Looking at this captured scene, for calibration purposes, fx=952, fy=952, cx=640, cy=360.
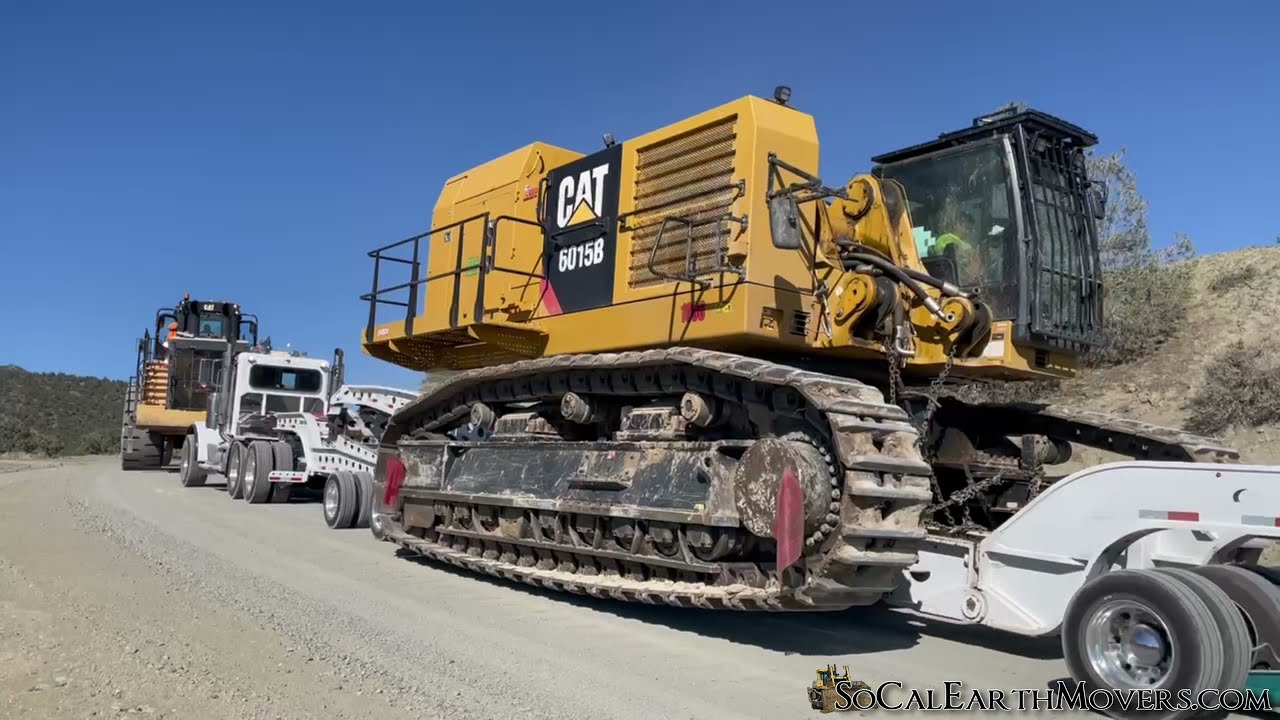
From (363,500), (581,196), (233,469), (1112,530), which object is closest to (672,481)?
(1112,530)

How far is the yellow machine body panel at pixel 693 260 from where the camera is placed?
6.43 m

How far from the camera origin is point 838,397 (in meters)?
5.47

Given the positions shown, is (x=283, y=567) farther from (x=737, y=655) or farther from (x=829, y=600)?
(x=829, y=600)

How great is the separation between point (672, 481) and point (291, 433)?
439 inches

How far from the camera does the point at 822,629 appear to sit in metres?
6.62

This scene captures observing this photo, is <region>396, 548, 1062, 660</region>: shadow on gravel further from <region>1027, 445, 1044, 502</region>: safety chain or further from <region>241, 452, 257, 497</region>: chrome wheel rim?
<region>241, 452, 257, 497</region>: chrome wheel rim

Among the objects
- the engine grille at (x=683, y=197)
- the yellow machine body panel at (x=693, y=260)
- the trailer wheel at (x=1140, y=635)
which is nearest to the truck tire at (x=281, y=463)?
the yellow machine body panel at (x=693, y=260)

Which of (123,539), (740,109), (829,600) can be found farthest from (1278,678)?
(123,539)

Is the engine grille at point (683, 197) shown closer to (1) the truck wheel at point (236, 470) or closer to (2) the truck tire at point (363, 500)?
(2) the truck tire at point (363, 500)

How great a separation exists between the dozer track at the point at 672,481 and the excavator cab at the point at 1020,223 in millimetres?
1752

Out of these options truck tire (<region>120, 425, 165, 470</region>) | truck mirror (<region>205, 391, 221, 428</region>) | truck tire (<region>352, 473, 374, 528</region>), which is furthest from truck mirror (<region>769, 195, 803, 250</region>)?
truck tire (<region>120, 425, 165, 470</region>)

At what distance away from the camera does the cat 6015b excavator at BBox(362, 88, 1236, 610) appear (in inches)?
219

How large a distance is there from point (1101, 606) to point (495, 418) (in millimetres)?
5417

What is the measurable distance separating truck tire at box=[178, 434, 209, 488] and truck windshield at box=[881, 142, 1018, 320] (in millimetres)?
15935
